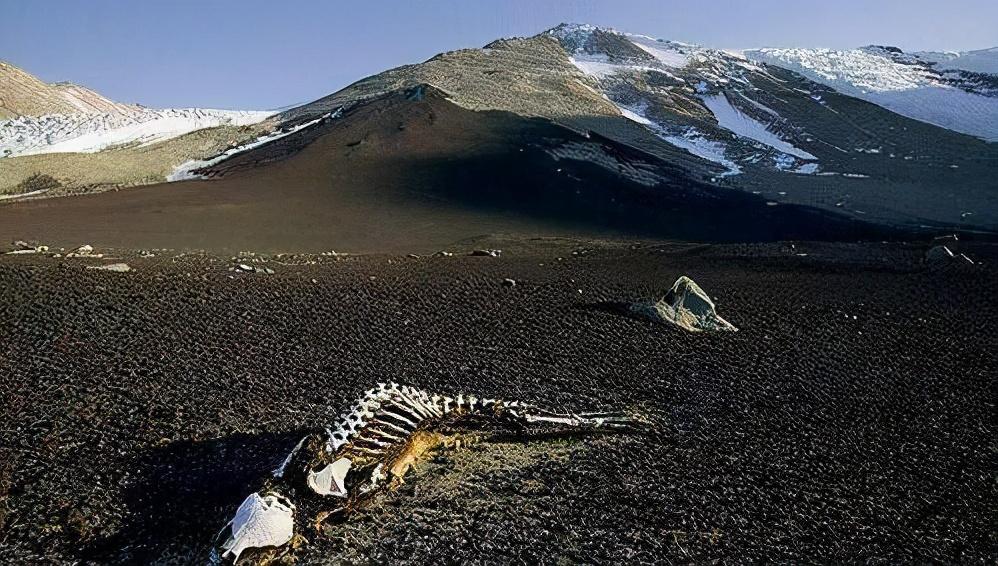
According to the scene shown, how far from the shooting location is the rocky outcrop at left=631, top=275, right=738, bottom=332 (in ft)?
24.7

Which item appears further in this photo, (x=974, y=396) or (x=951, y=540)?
(x=974, y=396)

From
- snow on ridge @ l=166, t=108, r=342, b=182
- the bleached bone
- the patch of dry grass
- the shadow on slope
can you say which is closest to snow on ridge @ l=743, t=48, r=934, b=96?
the shadow on slope

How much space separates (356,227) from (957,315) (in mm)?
11266

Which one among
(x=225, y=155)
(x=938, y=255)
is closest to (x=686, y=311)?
(x=938, y=255)

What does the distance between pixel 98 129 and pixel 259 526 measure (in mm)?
24110

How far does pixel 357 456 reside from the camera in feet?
12.3

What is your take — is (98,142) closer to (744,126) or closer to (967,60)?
(744,126)

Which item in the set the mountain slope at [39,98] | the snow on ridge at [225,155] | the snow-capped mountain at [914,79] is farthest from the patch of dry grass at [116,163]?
the snow-capped mountain at [914,79]

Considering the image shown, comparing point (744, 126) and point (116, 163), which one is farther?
point (744, 126)

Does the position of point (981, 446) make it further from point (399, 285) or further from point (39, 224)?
point (39, 224)

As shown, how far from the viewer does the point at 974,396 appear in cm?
593

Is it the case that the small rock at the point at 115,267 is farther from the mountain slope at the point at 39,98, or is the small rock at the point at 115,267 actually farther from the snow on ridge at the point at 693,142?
the snow on ridge at the point at 693,142

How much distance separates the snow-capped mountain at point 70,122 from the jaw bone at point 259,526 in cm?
2146

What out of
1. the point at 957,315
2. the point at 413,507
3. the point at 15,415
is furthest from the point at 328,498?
the point at 957,315
